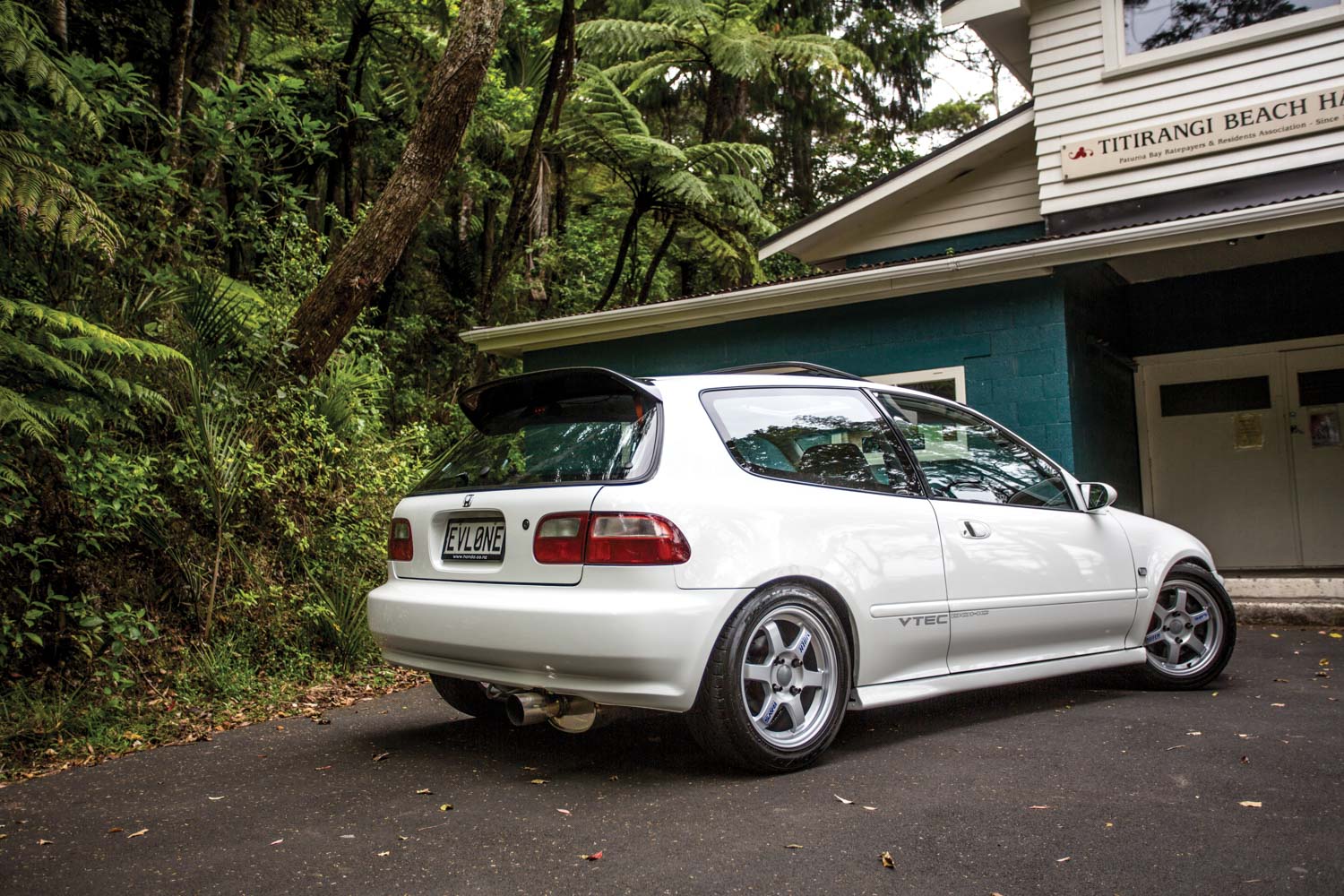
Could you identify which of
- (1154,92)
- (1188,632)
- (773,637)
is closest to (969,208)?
(1154,92)

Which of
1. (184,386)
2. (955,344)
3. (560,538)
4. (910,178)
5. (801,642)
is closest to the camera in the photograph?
(560,538)

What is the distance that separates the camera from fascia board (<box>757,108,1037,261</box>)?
11508 mm

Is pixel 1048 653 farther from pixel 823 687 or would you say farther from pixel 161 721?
pixel 161 721

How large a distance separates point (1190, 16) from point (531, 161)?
8.45 meters

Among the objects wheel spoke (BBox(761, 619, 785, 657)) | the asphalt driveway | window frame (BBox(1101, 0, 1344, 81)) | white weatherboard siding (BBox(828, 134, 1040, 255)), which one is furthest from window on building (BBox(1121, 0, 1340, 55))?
wheel spoke (BBox(761, 619, 785, 657))

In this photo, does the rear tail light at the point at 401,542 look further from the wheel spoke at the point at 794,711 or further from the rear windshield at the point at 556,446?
the wheel spoke at the point at 794,711

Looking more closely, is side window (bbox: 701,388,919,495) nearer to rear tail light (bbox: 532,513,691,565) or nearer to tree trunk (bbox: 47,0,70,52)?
rear tail light (bbox: 532,513,691,565)

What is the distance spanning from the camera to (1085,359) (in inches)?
375

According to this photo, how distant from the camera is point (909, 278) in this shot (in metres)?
9.16

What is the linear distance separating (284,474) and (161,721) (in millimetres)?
1999

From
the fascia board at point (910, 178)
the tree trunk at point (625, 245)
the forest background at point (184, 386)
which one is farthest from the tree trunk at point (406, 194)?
the tree trunk at point (625, 245)

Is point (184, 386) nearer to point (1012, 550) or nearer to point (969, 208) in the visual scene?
Answer: point (1012, 550)

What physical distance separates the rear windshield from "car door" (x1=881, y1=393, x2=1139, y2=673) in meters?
1.39

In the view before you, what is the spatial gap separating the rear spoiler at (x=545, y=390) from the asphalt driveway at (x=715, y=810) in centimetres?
145
